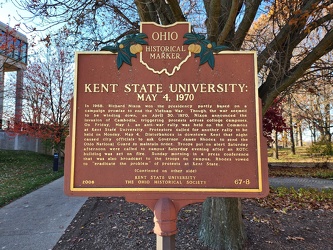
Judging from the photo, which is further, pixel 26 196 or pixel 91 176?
pixel 26 196

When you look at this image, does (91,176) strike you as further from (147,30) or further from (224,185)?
(147,30)

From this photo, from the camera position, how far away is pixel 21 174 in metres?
13.7

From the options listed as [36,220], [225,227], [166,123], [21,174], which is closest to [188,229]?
[225,227]

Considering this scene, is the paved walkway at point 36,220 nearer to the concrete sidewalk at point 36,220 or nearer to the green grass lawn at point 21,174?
the concrete sidewalk at point 36,220

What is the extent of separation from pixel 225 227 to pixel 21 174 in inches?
515

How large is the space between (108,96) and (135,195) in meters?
1.10

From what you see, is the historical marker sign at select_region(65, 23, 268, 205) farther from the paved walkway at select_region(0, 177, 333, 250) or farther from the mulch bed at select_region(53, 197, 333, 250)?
the paved walkway at select_region(0, 177, 333, 250)

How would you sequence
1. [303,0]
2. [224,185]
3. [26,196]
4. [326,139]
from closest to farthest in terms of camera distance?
[224,185]
[303,0]
[26,196]
[326,139]

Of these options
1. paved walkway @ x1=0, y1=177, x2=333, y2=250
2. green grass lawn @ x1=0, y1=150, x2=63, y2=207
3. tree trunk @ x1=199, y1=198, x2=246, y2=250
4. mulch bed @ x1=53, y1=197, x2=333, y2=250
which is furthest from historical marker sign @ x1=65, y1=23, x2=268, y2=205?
green grass lawn @ x1=0, y1=150, x2=63, y2=207

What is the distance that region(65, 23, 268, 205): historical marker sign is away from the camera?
2576 millimetres

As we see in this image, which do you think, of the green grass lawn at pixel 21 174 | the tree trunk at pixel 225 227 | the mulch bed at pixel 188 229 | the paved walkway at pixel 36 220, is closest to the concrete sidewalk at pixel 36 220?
the paved walkway at pixel 36 220

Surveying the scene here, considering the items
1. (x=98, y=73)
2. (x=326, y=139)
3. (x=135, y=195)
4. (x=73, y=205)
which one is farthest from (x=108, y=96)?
(x=326, y=139)

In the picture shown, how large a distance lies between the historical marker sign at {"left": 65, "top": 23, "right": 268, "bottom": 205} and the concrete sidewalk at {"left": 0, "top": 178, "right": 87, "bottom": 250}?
2.83 metres

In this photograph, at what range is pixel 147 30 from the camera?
2.79 m
